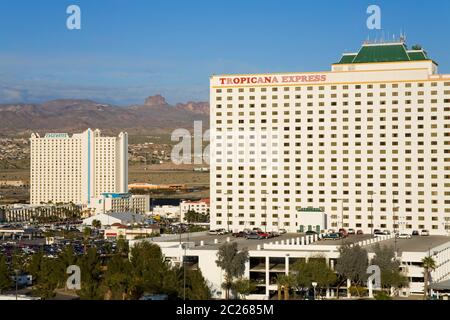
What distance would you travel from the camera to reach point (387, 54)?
2482 inches

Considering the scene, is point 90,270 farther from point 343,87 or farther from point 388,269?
point 343,87

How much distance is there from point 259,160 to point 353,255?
28.8 m

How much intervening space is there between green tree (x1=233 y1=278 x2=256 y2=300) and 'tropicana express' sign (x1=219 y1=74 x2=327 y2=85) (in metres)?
28.4

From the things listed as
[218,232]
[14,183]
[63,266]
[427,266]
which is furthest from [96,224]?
[14,183]

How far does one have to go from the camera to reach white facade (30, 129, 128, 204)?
435ft

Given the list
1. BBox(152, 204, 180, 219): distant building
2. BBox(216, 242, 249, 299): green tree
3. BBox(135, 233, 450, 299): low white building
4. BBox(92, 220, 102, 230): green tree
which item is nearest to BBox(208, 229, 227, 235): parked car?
BBox(135, 233, 450, 299): low white building

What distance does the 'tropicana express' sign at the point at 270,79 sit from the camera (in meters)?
63.8

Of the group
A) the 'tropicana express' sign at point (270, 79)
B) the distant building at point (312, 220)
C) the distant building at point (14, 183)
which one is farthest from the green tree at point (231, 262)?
the distant building at point (14, 183)

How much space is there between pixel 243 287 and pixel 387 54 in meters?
31.6

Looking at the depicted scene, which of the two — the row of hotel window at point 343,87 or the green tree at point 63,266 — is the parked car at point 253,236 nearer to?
the row of hotel window at point 343,87

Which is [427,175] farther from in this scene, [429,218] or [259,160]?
[259,160]

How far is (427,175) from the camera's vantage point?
203ft

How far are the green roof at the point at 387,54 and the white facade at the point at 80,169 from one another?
73.7 m
